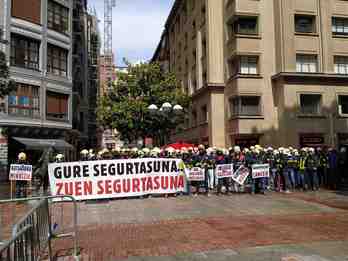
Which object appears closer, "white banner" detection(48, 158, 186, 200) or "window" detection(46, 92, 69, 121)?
"white banner" detection(48, 158, 186, 200)

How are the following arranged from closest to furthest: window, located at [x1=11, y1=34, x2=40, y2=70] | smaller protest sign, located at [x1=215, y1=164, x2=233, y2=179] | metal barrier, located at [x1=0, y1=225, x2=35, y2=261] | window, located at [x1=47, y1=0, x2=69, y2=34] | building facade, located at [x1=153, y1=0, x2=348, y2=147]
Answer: metal barrier, located at [x1=0, y1=225, x2=35, y2=261]
smaller protest sign, located at [x1=215, y1=164, x2=233, y2=179]
building facade, located at [x1=153, y1=0, x2=348, y2=147]
window, located at [x1=11, y1=34, x2=40, y2=70]
window, located at [x1=47, y1=0, x2=69, y2=34]

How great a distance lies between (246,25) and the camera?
29.7 m

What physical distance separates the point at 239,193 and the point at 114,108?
14.9 m

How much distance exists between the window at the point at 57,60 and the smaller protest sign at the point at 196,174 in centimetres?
2041

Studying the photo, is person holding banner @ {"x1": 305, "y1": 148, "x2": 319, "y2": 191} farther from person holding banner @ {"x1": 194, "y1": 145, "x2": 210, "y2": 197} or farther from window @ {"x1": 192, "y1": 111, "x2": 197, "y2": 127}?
window @ {"x1": 192, "y1": 111, "x2": 197, "y2": 127}

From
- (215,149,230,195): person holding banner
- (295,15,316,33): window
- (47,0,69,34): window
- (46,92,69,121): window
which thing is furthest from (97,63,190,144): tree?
(295,15,316,33): window

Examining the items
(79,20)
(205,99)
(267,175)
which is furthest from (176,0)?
(267,175)

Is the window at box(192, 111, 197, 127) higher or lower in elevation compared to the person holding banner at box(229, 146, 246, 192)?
higher

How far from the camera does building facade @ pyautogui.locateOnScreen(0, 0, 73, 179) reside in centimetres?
2834

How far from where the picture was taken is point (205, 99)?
33.6m

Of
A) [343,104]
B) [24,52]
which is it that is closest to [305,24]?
[343,104]

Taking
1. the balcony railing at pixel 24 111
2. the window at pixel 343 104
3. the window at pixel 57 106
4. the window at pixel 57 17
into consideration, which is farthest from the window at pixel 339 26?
the balcony railing at pixel 24 111

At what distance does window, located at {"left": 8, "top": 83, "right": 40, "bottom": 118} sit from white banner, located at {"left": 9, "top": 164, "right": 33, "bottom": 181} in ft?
45.6

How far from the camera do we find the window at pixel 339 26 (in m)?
29.9
